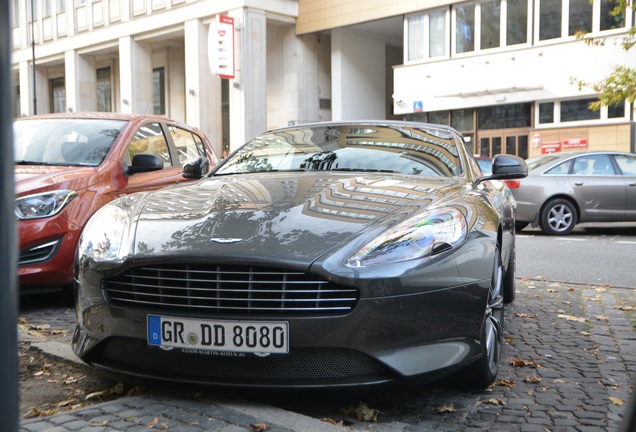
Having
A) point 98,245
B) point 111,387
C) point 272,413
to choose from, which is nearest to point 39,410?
point 111,387

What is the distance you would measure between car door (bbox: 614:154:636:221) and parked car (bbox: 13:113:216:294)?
8.58 meters

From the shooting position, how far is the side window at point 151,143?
6.82 meters

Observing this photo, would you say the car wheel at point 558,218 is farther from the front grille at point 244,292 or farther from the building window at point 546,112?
the building window at point 546,112

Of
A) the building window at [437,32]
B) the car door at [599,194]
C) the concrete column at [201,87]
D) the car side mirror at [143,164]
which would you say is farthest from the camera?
the concrete column at [201,87]

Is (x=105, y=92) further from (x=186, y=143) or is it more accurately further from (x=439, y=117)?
(x=186, y=143)

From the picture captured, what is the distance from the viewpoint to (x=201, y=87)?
3497 cm

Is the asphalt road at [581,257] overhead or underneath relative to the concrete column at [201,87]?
underneath

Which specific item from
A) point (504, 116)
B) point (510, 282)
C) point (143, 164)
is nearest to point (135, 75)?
point (504, 116)

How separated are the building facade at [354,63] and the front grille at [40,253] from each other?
1778 cm

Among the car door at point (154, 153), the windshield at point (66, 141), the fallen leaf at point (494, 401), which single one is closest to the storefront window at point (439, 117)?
the car door at point (154, 153)

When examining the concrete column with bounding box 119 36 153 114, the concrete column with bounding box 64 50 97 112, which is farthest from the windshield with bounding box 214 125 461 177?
the concrete column with bounding box 64 50 97 112

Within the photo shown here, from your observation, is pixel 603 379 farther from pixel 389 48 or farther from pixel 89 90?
pixel 89 90

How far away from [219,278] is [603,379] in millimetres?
2155

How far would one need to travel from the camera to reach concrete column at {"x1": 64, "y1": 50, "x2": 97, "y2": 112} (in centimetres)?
4306
